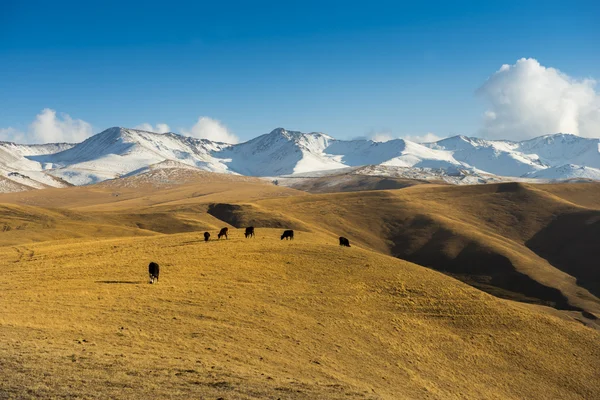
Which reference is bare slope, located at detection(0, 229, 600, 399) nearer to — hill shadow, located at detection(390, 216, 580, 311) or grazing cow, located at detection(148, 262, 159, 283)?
grazing cow, located at detection(148, 262, 159, 283)

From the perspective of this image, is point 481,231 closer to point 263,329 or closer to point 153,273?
point 153,273

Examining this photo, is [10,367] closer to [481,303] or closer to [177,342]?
[177,342]

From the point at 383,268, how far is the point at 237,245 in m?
17.2

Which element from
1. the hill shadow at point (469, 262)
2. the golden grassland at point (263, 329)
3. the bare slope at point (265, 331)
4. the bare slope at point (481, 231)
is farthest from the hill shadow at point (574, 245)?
the bare slope at point (265, 331)

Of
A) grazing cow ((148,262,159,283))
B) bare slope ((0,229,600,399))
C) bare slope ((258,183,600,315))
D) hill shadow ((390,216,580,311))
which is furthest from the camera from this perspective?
bare slope ((258,183,600,315))

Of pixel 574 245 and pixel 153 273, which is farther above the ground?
pixel 153 273

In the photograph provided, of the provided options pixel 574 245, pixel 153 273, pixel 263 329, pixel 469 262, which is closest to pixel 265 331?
pixel 263 329

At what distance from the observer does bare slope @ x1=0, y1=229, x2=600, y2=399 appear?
72.7 feet

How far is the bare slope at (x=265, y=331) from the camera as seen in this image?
2216 cm

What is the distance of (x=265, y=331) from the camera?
3241 centimetres

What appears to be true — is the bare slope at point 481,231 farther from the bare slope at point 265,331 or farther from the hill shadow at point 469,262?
the bare slope at point 265,331

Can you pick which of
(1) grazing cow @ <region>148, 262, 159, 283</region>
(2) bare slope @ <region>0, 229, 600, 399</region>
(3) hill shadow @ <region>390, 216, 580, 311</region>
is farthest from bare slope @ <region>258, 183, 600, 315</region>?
(1) grazing cow @ <region>148, 262, 159, 283</region>

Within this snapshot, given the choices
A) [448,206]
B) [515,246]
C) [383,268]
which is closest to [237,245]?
[383,268]

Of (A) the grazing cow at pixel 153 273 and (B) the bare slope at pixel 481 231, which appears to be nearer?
(A) the grazing cow at pixel 153 273
